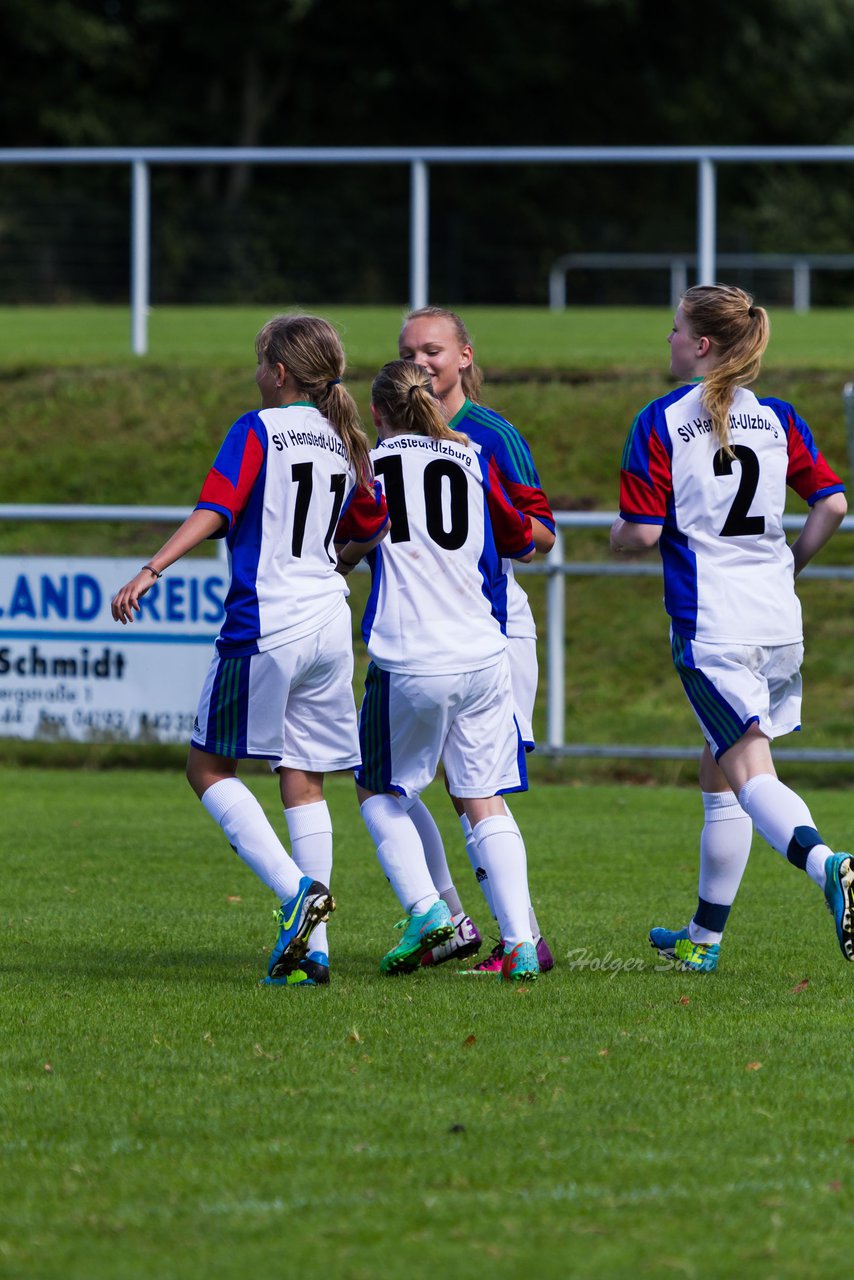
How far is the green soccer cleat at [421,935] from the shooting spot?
5516 mm

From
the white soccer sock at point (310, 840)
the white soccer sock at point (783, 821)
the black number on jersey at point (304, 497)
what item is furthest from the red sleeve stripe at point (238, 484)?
the white soccer sock at point (783, 821)

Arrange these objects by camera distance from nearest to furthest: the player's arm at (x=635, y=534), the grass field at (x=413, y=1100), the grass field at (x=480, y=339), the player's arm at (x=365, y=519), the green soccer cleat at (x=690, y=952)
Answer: the grass field at (x=413, y=1100) < the player's arm at (x=635, y=534) < the player's arm at (x=365, y=519) < the green soccer cleat at (x=690, y=952) < the grass field at (x=480, y=339)

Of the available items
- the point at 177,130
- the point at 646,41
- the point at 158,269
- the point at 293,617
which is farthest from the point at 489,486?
the point at 646,41

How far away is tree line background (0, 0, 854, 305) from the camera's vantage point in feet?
113

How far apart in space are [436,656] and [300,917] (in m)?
0.81

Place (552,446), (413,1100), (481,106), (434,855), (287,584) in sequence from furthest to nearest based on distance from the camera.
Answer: (481,106) < (552,446) < (434,855) < (287,584) < (413,1100)

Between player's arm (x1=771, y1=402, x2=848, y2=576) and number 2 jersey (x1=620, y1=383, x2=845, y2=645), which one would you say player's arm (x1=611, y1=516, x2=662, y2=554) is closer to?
number 2 jersey (x1=620, y1=383, x2=845, y2=645)

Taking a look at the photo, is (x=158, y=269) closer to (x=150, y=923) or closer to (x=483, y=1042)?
(x=150, y=923)

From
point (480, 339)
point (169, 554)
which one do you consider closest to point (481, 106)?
point (480, 339)

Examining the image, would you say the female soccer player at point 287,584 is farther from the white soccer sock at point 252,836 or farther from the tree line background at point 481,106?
the tree line background at point 481,106

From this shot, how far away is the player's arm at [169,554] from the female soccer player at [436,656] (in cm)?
50

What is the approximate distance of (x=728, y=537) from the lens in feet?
18.0

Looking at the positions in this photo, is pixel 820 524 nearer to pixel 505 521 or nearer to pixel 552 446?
pixel 505 521

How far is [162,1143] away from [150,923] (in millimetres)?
2783
